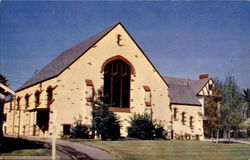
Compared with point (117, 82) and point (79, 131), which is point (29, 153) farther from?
point (117, 82)

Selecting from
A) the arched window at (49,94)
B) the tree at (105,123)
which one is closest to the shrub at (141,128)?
the tree at (105,123)

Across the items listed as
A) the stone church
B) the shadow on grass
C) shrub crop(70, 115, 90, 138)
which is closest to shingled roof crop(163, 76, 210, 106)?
the stone church

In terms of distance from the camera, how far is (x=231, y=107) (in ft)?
137

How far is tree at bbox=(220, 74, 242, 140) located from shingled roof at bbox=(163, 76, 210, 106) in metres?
10.3

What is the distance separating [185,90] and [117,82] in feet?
64.6

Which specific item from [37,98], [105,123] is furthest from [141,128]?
[37,98]

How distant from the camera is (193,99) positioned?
181ft

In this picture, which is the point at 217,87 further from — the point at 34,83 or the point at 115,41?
the point at 34,83

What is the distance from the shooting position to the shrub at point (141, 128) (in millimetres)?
37225

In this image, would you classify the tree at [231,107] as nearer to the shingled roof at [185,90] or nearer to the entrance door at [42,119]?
the shingled roof at [185,90]

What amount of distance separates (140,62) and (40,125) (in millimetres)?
15260

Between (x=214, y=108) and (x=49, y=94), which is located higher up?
(x=49, y=94)

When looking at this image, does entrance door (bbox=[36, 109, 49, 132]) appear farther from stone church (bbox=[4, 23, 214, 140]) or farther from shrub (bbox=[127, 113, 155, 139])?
shrub (bbox=[127, 113, 155, 139])

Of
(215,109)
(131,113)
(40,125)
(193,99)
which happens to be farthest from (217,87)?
(40,125)
